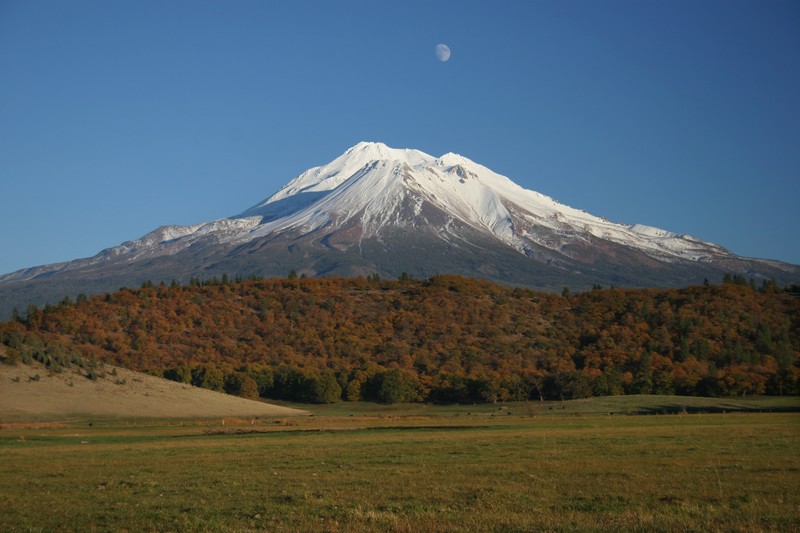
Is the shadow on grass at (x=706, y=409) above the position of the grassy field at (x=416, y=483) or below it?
below

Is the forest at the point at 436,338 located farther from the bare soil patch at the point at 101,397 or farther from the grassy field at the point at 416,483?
the grassy field at the point at 416,483

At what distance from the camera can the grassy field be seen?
1528 cm

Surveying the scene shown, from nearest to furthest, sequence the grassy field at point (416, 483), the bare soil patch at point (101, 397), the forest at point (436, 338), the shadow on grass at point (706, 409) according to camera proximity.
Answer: the grassy field at point (416, 483) < the bare soil patch at point (101, 397) < the shadow on grass at point (706, 409) < the forest at point (436, 338)

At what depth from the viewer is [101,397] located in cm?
6094

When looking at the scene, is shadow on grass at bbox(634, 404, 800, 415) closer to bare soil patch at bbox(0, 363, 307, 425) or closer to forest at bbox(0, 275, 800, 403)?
forest at bbox(0, 275, 800, 403)

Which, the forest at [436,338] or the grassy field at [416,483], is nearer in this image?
the grassy field at [416,483]

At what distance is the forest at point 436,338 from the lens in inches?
3792

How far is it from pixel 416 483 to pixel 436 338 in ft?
332

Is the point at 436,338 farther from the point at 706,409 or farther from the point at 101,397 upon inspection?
the point at 101,397

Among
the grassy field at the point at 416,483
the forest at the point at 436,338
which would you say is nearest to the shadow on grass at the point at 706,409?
the forest at the point at 436,338

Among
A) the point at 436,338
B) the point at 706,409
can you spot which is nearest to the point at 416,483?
the point at 706,409

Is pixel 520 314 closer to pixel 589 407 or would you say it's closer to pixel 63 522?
pixel 589 407

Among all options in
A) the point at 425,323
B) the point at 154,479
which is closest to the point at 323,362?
the point at 425,323

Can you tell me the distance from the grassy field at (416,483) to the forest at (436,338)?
2297 inches
